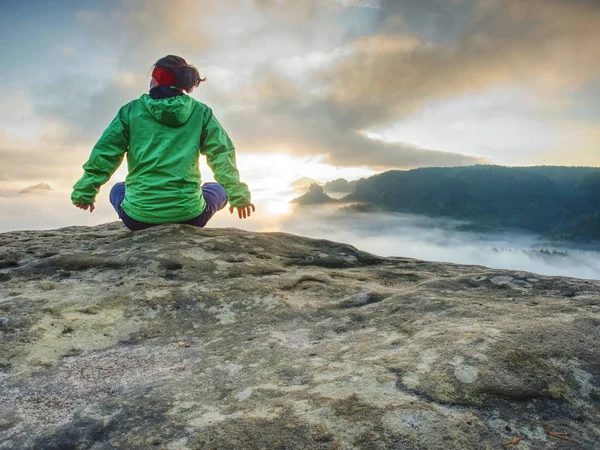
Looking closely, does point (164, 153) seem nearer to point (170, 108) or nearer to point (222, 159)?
point (170, 108)

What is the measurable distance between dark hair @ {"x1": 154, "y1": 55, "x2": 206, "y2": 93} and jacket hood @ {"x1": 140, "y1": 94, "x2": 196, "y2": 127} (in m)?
0.28

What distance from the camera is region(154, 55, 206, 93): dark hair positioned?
7068mm

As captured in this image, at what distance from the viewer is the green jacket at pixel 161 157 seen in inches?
280

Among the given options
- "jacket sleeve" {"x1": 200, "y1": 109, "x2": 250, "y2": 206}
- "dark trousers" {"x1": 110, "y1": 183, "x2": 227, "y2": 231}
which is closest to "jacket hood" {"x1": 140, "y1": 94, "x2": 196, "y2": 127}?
"jacket sleeve" {"x1": 200, "y1": 109, "x2": 250, "y2": 206}

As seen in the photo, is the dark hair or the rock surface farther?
the dark hair

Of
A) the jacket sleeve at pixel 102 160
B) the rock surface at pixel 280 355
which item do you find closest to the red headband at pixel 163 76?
the jacket sleeve at pixel 102 160

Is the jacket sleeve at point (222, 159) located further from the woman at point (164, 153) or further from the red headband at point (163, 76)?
the red headband at point (163, 76)

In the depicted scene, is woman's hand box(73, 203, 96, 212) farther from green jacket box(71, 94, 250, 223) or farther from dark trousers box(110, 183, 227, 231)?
dark trousers box(110, 183, 227, 231)

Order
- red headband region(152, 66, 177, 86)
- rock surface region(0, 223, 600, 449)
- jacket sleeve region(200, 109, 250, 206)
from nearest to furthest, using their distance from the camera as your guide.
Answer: rock surface region(0, 223, 600, 449)
red headband region(152, 66, 177, 86)
jacket sleeve region(200, 109, 250, 206)

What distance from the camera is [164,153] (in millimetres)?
7180

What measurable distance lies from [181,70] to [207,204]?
2.47 meters

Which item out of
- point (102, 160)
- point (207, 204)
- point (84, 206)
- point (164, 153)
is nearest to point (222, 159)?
point (164, 153)


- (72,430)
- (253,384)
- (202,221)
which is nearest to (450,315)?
(253,384)

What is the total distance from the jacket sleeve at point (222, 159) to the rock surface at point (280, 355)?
1.16m
